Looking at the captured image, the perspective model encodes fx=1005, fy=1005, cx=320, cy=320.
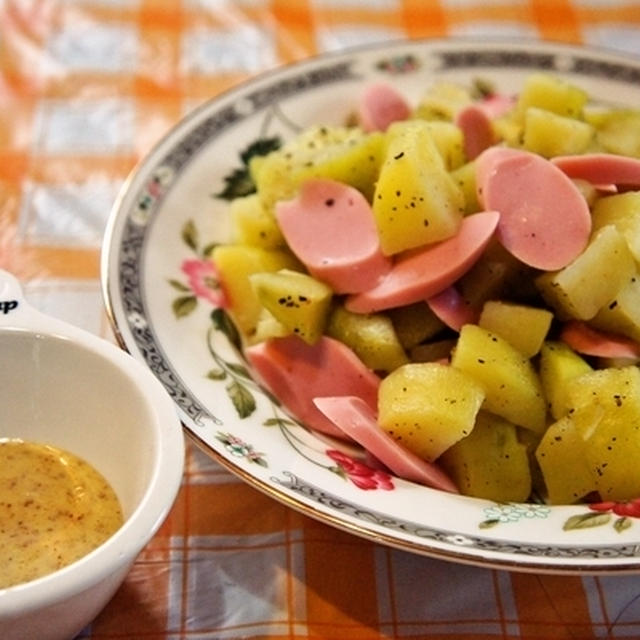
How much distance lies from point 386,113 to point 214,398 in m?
0.56

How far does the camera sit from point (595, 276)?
1081 mm

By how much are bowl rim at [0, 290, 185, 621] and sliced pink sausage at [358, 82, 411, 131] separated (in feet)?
2.06

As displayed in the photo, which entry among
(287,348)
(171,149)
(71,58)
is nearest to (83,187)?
(171,149)

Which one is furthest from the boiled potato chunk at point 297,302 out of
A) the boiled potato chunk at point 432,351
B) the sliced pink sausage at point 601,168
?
the sliced pink sausage at point 601,168

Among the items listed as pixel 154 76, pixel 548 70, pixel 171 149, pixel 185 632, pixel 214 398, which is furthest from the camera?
pixel 154 76

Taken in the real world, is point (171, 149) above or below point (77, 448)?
above

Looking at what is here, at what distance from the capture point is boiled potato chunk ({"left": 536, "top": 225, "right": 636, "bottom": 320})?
3.54ft

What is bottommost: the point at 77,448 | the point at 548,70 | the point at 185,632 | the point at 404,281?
the point at 185,632

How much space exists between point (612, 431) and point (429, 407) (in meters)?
0.18

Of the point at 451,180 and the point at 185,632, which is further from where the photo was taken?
the point at 451,180

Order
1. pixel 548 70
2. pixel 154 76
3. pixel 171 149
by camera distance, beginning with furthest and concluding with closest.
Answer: pixel 154 76
pixel 548 70
pixel 171 149

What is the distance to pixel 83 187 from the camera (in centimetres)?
157

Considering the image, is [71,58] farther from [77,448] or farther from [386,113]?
[77,448]

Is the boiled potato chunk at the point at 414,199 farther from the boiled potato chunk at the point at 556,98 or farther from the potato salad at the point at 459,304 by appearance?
the boiled potato chunk at the point at 556,98
